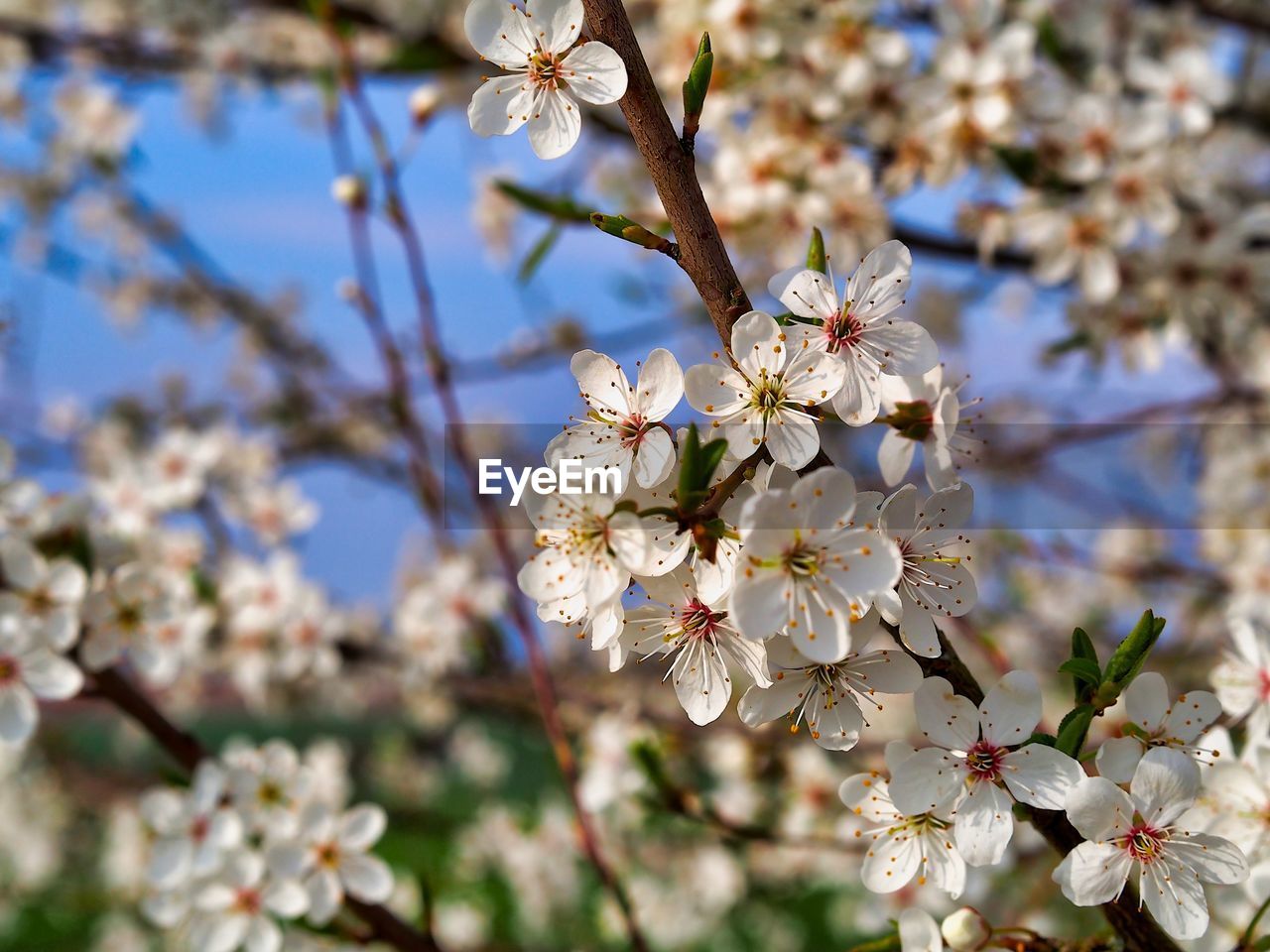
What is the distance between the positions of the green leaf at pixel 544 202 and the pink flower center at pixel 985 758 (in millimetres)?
976

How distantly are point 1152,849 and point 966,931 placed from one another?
16 centimetres

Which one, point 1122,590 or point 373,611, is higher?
point 373,611

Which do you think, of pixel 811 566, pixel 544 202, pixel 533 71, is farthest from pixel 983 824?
pixel 544 202

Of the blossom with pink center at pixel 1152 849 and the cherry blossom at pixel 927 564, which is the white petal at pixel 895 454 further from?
the blossom with pink center at pixel 1152 849

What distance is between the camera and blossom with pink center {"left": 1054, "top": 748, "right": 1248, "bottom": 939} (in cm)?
73

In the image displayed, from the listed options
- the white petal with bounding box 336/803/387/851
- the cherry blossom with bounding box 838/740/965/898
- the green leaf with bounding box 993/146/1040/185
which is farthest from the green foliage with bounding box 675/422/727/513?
the green leaf with bounding box 993/146/1040/185

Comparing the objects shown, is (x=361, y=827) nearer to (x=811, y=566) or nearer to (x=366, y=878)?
(x=366, y=878)

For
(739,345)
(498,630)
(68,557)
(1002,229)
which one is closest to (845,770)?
(498,630)

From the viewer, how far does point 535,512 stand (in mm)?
795

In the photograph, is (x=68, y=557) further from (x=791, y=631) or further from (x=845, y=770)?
(x=845, y=770)

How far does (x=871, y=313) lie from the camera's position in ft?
2.62

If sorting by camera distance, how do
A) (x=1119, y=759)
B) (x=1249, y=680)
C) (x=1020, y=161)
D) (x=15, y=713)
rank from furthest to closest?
(x=1020, y=161) < (x=15, y=713) < (x=1249, y=680) < (x=1119, y=759)

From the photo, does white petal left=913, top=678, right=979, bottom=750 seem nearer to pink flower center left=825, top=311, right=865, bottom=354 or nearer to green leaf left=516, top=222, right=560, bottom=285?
pink flower center left=825, top=311, right=865, bottom=354

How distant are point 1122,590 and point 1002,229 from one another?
2.61m
